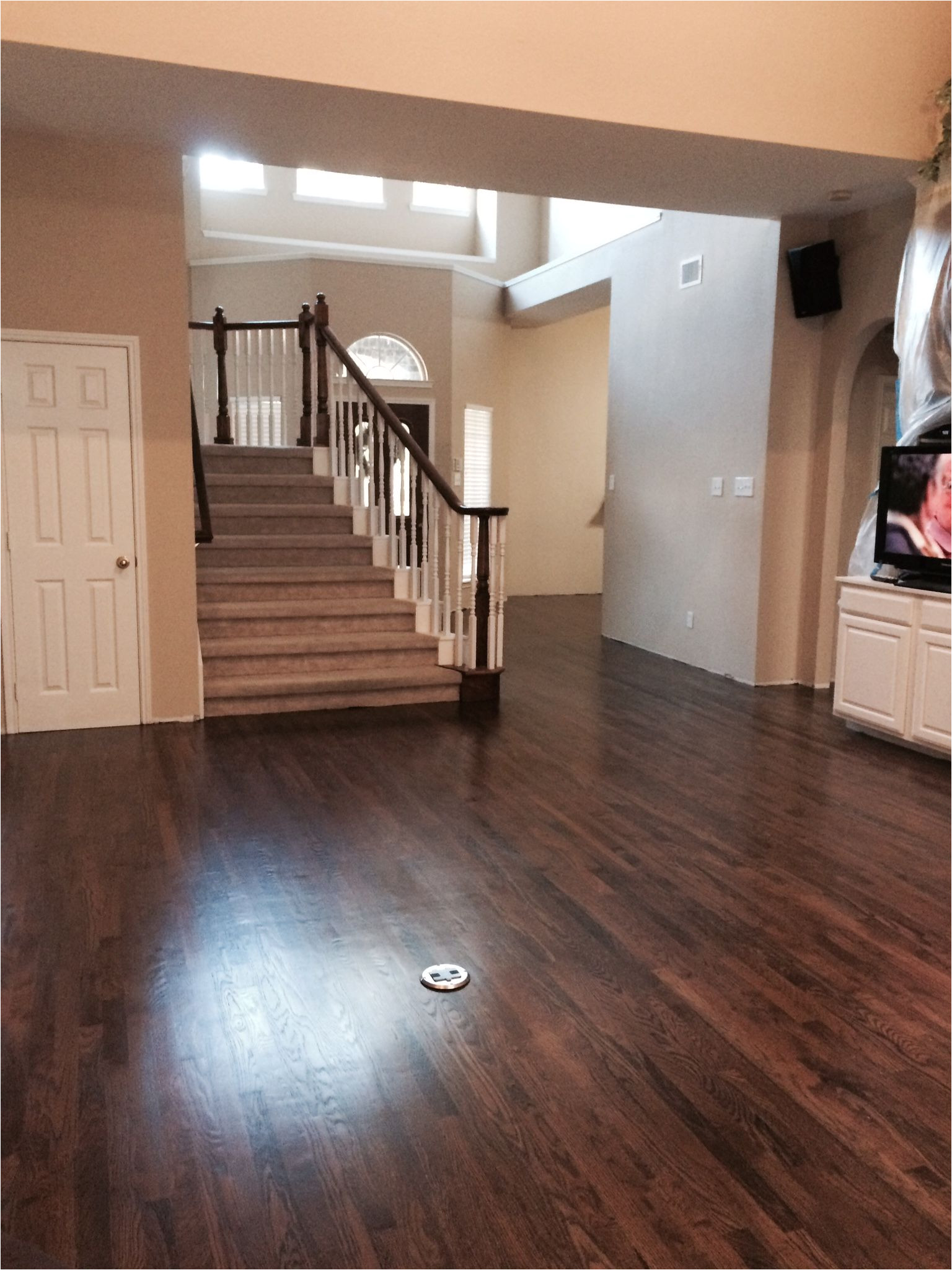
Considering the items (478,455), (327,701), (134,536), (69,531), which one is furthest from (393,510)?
(478,455)

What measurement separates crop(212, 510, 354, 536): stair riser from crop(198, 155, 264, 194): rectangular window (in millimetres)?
4844

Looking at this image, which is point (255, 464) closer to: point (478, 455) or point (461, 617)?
point (461, 617)

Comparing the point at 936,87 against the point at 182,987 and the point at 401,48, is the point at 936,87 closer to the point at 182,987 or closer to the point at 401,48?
the point at 401,48

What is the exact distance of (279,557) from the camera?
263 inches

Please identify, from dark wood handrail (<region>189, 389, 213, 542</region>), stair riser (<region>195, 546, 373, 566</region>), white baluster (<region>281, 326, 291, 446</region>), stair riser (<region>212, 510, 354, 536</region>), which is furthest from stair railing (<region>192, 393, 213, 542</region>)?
white baluster (<region>281, 326, 291, 446</region>)

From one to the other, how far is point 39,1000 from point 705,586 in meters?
5.35

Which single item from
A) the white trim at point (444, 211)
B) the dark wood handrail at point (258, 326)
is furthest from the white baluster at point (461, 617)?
the white trim at point (444, 211)

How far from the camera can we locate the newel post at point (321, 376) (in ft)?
25.0

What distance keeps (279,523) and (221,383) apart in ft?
5.54

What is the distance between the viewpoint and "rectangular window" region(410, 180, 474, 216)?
11.0m

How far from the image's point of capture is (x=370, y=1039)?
2.43m

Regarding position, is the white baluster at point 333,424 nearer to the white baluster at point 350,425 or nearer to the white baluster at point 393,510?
the white baluster at point 350,425

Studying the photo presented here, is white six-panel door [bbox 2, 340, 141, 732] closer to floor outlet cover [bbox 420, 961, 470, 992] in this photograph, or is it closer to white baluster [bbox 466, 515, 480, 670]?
white baluster [bbox 466, 515, 480, 670]

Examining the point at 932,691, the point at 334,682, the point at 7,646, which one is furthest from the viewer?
the point at 334,682
